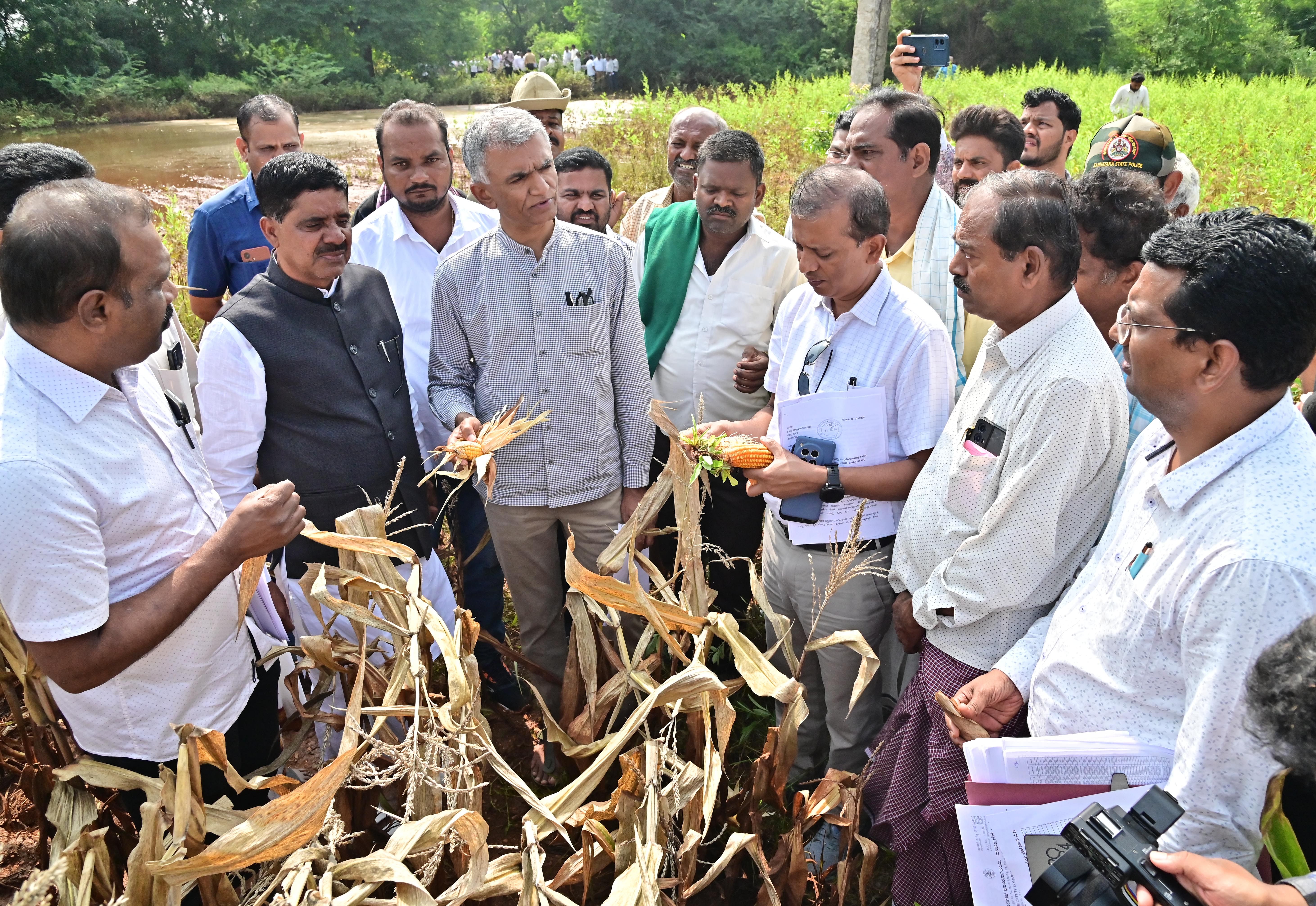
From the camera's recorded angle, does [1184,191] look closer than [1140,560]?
No

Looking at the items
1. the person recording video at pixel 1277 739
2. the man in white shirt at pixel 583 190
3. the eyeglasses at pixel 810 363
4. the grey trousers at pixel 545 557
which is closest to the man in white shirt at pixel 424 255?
the grey trousers at pixel 545 557

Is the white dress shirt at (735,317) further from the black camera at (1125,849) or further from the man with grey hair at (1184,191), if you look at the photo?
the man with grey hair at (1184,191)

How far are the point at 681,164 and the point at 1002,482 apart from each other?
9.00ft

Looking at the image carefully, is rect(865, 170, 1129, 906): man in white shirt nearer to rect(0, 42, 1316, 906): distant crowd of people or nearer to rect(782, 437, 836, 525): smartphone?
rect(0, 42, 1316, 906): distant crowd of people

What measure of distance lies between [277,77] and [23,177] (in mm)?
29141

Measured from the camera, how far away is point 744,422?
3.05 meters

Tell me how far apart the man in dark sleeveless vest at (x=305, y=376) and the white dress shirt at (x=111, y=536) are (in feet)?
1.25

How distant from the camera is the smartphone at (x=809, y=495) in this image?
2.59m

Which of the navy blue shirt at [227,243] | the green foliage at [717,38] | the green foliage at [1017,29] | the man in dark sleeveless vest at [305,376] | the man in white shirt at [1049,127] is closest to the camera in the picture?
the man in dark sleeveless vest at [305,376]

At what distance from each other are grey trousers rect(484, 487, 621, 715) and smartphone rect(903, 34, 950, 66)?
501 centimetres

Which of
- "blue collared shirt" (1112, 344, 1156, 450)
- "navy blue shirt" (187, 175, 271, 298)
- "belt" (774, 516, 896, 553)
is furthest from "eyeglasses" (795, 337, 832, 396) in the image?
"navy blue shirt" (187, 175, 271, 298)

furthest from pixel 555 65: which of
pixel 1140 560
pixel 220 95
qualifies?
pixel 1140 560

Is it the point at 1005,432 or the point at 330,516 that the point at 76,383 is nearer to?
the point at 330,516

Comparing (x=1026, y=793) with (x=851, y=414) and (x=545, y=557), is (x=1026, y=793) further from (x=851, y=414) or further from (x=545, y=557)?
→ (x=545, y=557)
